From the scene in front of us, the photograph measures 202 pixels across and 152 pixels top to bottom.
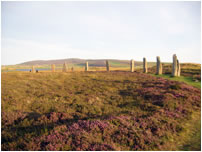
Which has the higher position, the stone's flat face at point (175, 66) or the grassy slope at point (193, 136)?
the stone's flat face at point (175, 66)

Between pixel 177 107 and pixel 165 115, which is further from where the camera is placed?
pixel 177 107

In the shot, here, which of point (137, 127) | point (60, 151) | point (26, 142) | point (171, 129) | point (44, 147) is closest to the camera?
point (60, 151)

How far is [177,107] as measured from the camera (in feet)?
28.0

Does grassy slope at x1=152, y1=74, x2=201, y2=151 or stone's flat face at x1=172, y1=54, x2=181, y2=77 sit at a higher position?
stone's flat face at x1=172, y1=54, x2=181, y2=77

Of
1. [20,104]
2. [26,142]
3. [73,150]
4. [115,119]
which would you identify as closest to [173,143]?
[115,119]

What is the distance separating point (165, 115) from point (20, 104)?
9.92 metres

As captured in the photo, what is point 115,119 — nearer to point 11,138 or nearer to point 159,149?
point 159,149

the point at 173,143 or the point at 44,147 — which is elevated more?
the point at 44,147

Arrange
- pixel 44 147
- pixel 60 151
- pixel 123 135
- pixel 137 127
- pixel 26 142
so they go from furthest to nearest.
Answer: pixel 137 127 → pixel 123 135 → pixel 26 142 → pixel 44 147 → pixel 60 151

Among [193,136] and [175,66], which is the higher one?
[175,66]

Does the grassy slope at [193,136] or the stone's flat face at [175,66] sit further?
the stone's flat face at [175,66]

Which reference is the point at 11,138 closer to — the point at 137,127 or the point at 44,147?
the point at 44,147

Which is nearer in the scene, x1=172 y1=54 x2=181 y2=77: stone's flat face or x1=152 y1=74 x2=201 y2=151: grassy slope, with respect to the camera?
x1=152 y1=74 x2=201 y2=151: grassy slope

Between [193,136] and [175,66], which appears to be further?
[175,66]
